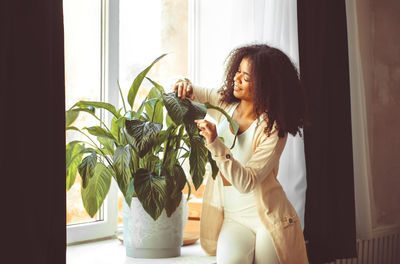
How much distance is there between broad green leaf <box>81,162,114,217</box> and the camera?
1.48 metres

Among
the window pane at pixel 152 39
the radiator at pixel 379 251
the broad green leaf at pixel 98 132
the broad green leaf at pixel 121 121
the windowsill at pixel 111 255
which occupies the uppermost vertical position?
the window pane at pixel 152 39

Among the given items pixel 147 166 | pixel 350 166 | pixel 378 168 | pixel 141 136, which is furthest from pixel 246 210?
pixel 378 168

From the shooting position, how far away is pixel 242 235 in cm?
159

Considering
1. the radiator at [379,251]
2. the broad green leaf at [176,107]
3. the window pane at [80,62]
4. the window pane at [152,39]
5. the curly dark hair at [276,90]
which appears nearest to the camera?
the broad green leaf at [176,107]

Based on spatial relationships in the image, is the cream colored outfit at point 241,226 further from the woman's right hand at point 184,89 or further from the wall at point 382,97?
the wall at point 382,97

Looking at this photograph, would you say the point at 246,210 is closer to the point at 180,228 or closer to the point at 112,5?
the point at 180,228

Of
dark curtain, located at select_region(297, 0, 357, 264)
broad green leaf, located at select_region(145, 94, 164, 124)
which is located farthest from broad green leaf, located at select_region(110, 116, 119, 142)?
dark curtain, located at select_region(297, 0, 357, 264)

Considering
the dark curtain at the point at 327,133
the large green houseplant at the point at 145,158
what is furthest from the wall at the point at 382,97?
the large green houseplant at the point at 145,158

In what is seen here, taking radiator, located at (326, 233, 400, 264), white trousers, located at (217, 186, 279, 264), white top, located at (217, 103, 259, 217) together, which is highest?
white top, located at (217, 103, 259, 217)

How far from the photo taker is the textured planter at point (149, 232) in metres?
1.56

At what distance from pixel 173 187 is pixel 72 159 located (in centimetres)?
35

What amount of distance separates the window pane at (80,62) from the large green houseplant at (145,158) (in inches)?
13.7

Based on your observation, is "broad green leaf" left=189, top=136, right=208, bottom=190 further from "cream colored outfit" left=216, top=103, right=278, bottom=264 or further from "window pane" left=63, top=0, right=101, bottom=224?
"window pane" left=63, top=0, right=101, bottom=224

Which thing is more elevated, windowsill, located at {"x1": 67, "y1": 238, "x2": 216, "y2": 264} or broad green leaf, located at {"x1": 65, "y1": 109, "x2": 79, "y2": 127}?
broad green leaf, located at {"x1": 65, "y1": 109, "x2": 79, "y2": 127}
